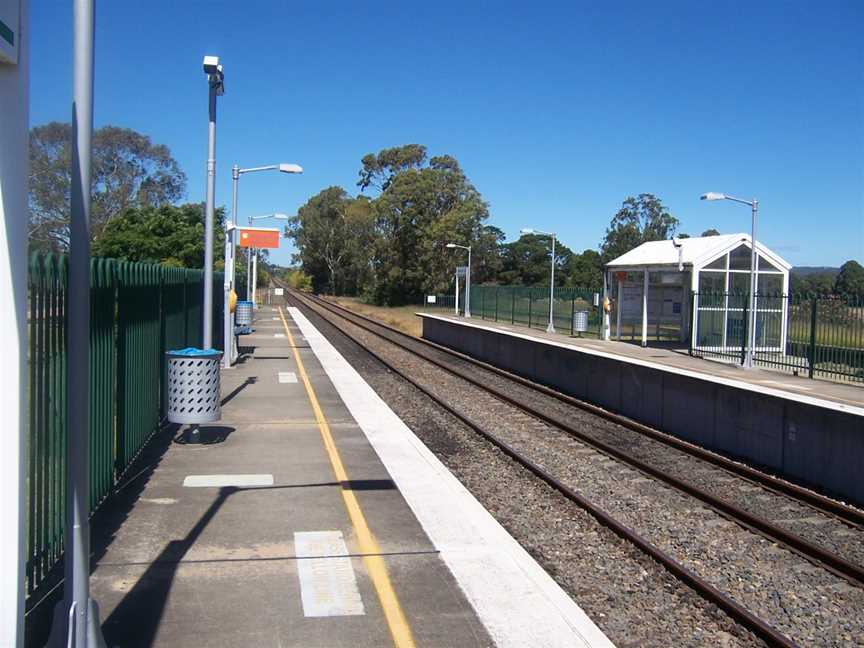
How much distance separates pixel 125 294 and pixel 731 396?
876 cm

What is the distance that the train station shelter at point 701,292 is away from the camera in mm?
21141

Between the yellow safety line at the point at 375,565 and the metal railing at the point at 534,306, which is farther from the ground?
the metal railing at the point at 534,306

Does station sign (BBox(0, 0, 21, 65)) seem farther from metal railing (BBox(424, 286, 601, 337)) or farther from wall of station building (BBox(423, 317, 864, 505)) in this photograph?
metal railing (BBox(424, 286, 601, 337))

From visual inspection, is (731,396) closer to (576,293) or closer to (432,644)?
(432,644)

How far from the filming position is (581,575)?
6.97 m

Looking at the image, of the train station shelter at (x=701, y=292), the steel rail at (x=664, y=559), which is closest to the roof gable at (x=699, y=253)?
the train station shelter at (x=701, y=292)

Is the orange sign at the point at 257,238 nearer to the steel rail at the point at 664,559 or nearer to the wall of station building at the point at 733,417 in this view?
the wall of station building at the point at 733,417

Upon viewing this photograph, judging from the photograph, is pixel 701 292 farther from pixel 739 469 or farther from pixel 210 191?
pixel 210 191

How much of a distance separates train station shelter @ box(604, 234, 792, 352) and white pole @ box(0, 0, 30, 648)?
1620 centimetres

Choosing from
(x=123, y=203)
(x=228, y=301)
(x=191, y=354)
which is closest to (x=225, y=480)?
(x=191, y=354)

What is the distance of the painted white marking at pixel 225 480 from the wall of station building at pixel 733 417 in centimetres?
667

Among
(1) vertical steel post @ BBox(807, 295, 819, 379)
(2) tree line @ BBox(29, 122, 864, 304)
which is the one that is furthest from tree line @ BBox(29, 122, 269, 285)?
(1) vertical steel post @ BBox(807, 295, 819, 379)

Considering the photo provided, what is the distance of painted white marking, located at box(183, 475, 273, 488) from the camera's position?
9.01m

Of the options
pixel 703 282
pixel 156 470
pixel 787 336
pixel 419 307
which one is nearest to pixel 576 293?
pixel 703 282
